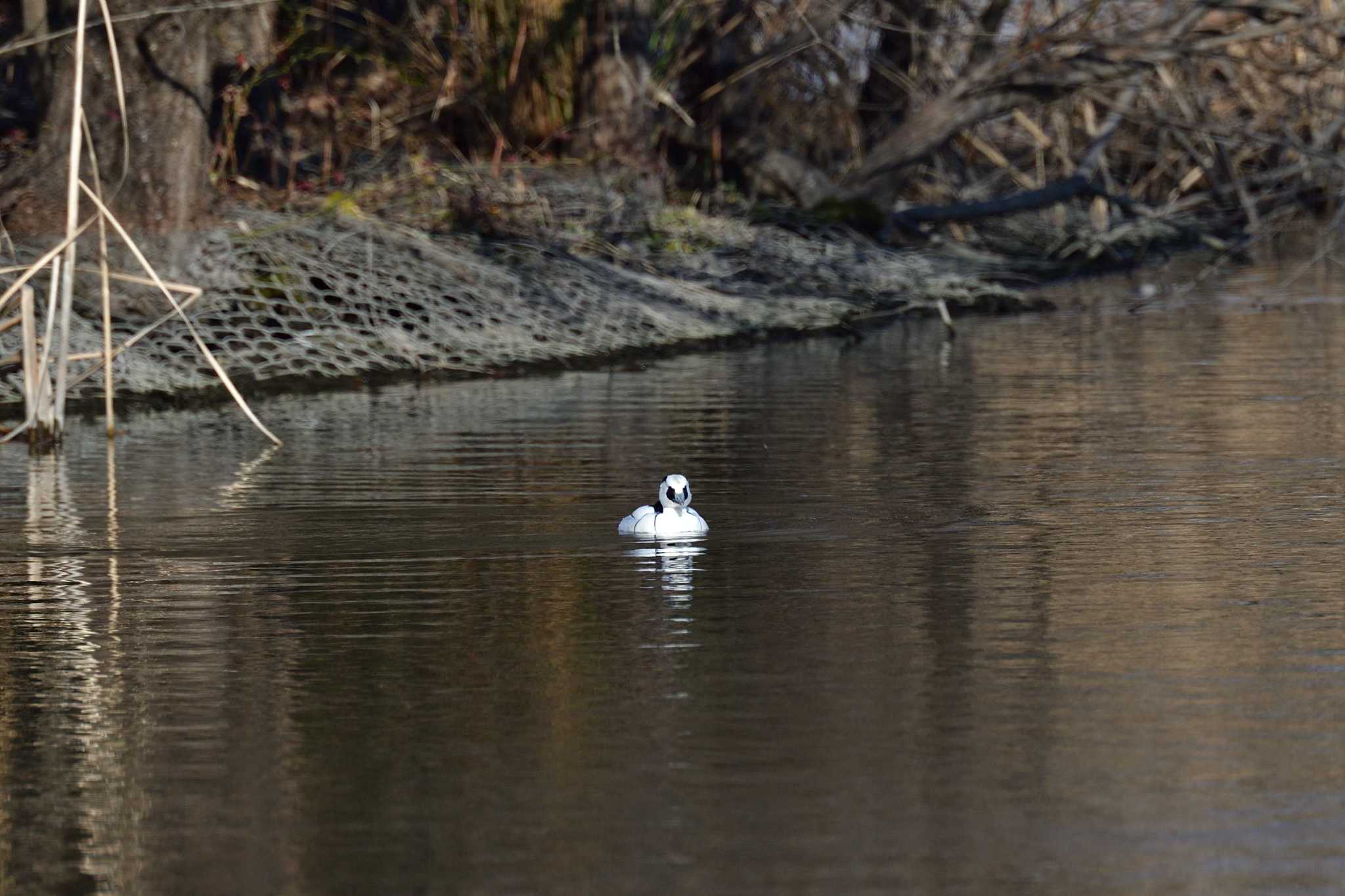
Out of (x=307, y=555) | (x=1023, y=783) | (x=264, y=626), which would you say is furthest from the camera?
(x=307, y=555)

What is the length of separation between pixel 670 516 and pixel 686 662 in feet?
7.27

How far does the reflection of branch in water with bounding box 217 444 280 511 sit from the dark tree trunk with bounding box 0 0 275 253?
4934mm

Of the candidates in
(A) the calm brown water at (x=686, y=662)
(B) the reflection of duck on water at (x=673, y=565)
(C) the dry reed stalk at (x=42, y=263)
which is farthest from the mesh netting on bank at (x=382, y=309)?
(B) the reflection of duck on water at (x=673, y=565)

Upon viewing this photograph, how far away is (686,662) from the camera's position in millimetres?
7207

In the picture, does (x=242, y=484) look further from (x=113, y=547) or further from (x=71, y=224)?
(x=113, y=547)

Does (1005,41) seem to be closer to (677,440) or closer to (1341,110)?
(1341,110)

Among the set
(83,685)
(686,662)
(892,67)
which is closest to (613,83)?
(892,67)

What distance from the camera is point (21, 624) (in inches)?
316

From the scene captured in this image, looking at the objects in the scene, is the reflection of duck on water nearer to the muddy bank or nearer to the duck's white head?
the duck's white head

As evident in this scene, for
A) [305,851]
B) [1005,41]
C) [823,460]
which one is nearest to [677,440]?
[823,460]

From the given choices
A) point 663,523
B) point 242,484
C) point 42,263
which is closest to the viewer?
point 663,523

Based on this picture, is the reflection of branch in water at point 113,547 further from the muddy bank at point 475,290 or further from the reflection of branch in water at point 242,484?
the muddy bank at point 475,290

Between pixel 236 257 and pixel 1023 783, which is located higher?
pixel 236 257

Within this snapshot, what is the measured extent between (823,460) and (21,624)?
5.03 metres
